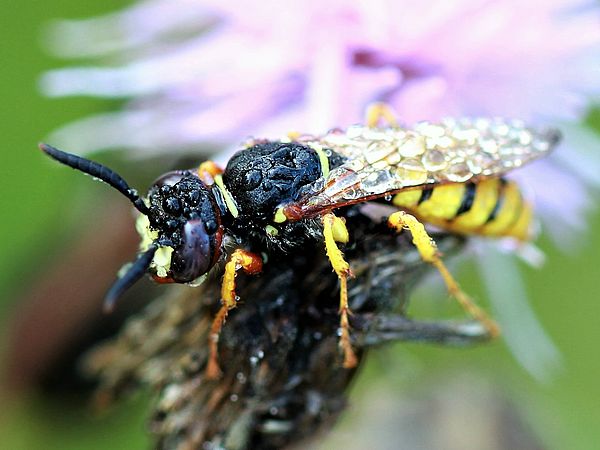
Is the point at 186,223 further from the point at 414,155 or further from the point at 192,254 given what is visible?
the point at 414,155

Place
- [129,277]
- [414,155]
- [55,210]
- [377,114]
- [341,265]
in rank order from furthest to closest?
[55,210], [377,114], [414,155], [341,265], [129,277]

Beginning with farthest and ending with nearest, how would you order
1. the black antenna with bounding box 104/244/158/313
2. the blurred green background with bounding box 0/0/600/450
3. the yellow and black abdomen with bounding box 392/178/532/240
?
the blurred green background with bounding box 0/0/600/450
the yellow and black abdomen with bounding box 392/178/532/240
the black antenna with bounding box 104/244/158/313

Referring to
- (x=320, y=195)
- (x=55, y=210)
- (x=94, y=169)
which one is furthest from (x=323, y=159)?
(x=55, y=210)

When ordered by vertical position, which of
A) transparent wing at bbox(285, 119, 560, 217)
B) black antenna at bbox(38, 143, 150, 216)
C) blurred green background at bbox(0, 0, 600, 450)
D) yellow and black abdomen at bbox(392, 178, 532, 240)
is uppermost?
black antenna at bbox(38, 143, 150, 216)

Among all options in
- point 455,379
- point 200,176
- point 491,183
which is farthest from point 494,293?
point 200,176

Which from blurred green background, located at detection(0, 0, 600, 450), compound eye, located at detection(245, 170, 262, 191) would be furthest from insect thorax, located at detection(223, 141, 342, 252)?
blurred green background, located at detection(0, 0, 600, 450)

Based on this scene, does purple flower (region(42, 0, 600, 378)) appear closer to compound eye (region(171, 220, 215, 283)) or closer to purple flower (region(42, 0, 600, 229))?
purple flower (region(42, 0, 600, 229))

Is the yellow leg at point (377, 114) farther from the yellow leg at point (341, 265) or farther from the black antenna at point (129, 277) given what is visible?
the black antenna at point (129, 277)
